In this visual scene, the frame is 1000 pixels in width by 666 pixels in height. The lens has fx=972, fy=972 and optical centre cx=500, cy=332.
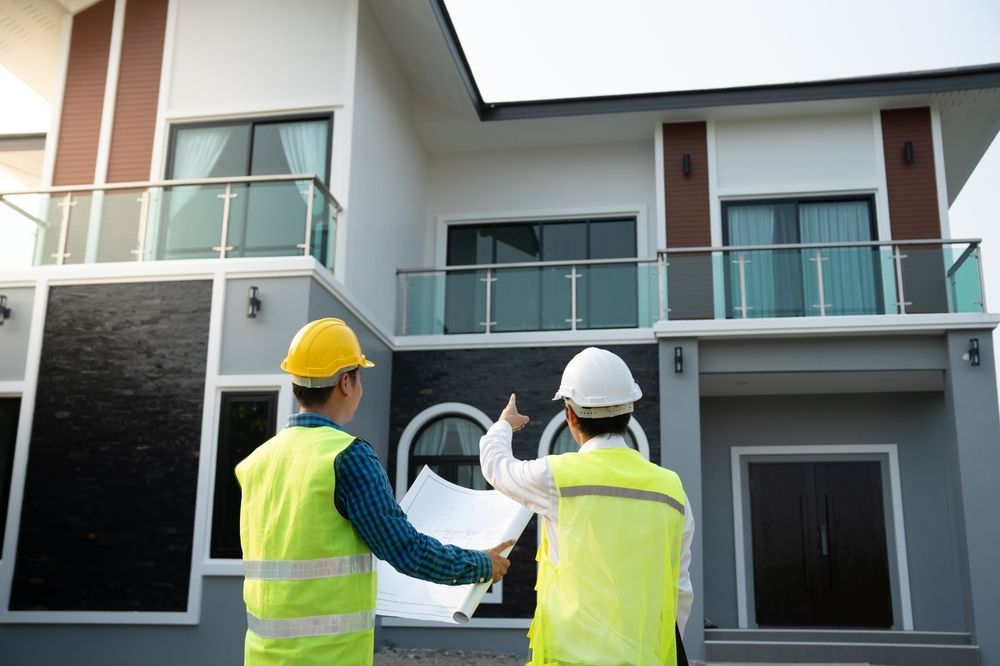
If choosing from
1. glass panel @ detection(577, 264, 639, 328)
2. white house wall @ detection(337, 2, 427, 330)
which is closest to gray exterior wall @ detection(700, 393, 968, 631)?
glass panel @ detection(577, 264, 639, 328)

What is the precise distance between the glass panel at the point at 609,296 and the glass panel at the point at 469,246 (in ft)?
7.22

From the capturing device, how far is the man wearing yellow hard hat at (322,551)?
2627mm

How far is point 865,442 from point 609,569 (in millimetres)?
11646

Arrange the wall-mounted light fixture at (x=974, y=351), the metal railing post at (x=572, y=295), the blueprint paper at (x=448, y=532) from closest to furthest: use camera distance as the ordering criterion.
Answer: the blueprint paper at (x=448, y=532)
the wall-mounted light fixture at (x=974, y=351)
the metal railing post at (x=572, y=295)

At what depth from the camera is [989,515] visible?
11.2 meters

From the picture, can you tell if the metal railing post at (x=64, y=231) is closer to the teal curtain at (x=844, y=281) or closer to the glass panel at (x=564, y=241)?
the glass panel at (x=564, y=241)

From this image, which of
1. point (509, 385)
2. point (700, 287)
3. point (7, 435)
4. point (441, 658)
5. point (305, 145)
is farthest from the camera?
point (509, 385)

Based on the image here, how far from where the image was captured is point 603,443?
3.03 meters

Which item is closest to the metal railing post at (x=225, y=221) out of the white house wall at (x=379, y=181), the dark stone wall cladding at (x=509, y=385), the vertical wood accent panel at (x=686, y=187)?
the white house wall at (x=379, y=181)

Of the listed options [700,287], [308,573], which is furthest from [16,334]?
[308,573]

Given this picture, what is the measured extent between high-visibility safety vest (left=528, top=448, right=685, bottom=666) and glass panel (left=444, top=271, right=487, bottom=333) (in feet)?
33.7

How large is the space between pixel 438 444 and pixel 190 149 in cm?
492

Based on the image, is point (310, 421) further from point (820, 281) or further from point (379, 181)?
point (820, 281)

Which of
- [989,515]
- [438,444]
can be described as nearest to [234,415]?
[438,444]
